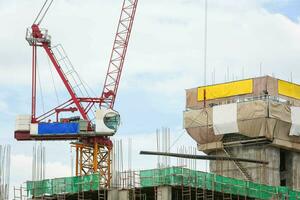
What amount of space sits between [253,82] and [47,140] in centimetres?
3050

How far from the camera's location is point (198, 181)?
87.1 m

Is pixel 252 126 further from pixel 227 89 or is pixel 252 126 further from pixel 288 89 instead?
pixel 288 89

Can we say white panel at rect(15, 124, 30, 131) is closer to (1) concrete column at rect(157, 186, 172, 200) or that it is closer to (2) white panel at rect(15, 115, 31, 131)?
(2) white panel at rect(15, 115, 31, 131)

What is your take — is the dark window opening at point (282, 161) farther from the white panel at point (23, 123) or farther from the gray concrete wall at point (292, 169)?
the white panel at point (23, 123)

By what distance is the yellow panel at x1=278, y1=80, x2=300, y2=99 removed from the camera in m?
111

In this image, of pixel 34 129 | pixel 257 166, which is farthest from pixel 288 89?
pixel 34 129

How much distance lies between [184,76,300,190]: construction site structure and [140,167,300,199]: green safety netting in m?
13.7

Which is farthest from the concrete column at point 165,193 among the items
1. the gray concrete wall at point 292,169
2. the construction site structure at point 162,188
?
the gray concrete wall at point 292,169

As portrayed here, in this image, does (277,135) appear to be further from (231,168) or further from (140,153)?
(140,153)

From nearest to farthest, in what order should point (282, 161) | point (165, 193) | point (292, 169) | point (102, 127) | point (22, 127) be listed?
1. point (165, 193)
2. point (292, 169)
3. point (282, 161)
4. point (102, 127)
5. point (22, 127)

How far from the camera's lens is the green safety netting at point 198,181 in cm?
8544

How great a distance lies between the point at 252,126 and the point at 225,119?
344 cm

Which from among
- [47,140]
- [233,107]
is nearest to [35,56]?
[47,140]

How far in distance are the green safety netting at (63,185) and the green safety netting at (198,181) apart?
651 cm
